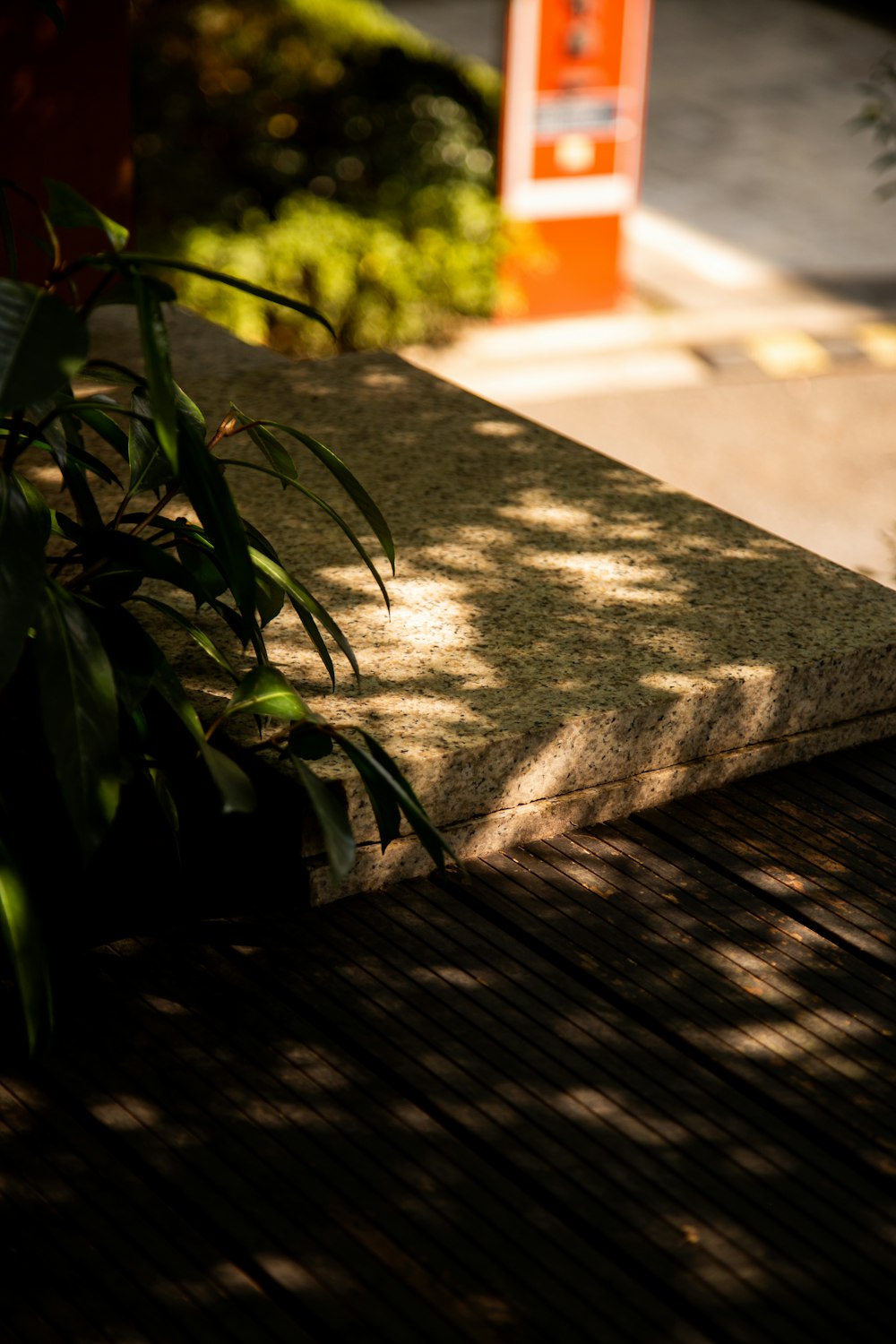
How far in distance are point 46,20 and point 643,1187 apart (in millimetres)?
3934

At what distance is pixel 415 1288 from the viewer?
183cm

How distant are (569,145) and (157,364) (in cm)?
688

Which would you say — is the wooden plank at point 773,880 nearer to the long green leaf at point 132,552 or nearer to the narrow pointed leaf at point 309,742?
the narrow pointed leaf at point 309,742

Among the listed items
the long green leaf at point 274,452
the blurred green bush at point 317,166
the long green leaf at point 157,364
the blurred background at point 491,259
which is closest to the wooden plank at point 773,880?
the long green leaf at point 274,452

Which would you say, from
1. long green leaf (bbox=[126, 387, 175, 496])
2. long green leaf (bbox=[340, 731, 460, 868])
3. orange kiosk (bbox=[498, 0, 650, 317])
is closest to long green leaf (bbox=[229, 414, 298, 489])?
long green leaf (bbox=[126, 387, 175, 496])

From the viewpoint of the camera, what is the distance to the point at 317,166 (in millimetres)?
8812

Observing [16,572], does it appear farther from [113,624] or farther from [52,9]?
[52,9]

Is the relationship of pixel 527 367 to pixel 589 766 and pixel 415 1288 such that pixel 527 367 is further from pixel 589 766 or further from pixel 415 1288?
pixel 415 1288

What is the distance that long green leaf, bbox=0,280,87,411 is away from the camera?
5.61 ft

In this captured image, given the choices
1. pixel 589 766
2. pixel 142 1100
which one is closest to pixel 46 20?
pixel 589 766

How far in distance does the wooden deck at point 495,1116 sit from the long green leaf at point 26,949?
0.57 ft

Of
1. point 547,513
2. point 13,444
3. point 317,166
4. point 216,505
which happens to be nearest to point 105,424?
point 13,444

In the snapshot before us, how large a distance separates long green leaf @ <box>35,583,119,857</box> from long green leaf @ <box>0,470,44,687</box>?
5 centimetres

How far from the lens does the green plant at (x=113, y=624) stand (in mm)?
1869
